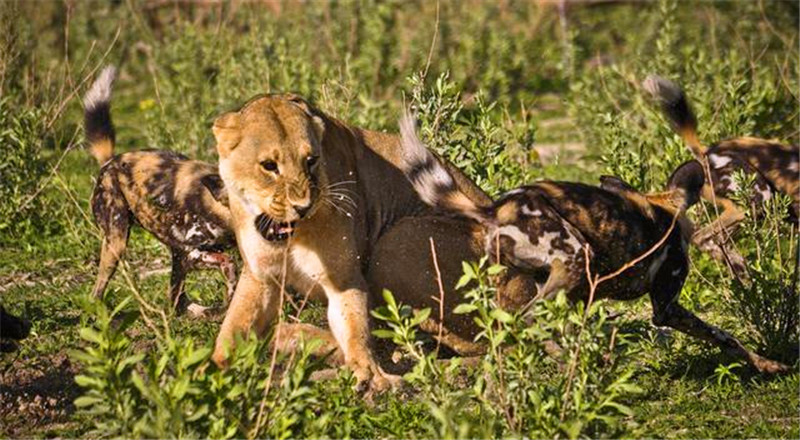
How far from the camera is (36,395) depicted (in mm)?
7492

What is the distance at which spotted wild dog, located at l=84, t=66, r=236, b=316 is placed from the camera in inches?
364

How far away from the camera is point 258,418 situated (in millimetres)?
5855

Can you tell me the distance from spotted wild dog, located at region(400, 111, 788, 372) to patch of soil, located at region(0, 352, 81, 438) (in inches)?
79.2

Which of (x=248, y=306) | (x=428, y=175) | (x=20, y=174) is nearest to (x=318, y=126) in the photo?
(x=428, y=175)

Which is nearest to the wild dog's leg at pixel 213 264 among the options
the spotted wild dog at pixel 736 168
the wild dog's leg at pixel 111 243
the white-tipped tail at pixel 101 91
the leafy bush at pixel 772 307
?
the wild dog's leg at pixel 111 243

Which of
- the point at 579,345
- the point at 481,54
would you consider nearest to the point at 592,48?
the point at 481,54

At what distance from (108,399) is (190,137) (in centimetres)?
706

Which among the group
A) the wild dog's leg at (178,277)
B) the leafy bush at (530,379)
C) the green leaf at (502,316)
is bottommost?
the wild dog's leg at (178,277)

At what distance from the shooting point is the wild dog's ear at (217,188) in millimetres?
8742

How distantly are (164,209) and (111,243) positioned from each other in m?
0.40

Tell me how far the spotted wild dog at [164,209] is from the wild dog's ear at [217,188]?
0.46 ft

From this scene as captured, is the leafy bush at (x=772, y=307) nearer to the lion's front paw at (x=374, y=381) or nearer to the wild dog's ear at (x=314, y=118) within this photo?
the lion's front paw at (x=374, y=381)

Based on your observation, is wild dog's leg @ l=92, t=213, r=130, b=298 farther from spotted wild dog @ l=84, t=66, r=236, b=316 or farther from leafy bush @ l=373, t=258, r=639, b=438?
leafy bush @ l=373, t=258, r=639, b=438

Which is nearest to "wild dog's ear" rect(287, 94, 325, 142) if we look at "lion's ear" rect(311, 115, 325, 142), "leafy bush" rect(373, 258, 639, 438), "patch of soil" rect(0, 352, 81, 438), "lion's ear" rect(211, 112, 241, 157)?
"lion's ear" rect(311, 115, 325, 142)
